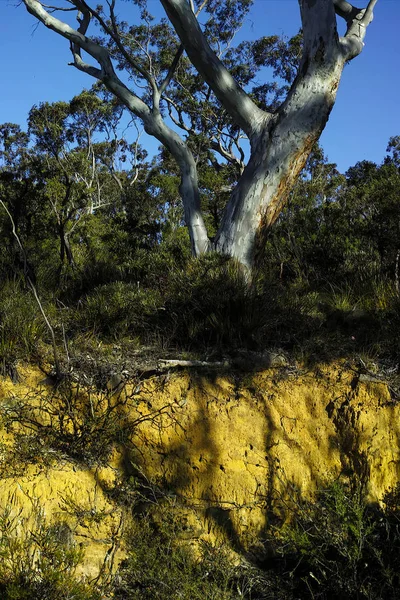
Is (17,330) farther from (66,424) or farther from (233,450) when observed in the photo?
(233,450)

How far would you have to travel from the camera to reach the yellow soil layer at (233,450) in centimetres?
395

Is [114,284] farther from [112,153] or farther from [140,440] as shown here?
[112,153]

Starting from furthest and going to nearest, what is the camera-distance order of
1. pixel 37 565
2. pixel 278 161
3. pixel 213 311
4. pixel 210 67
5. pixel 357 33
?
1. pixel 357 33
2. pixel 210 67
3. pixel 278 161
4. pixel 213 311
5. pixel 37 565

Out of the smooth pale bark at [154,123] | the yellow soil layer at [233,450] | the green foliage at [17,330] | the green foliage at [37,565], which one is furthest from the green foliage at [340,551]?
the smooth pale bark at [154,123]

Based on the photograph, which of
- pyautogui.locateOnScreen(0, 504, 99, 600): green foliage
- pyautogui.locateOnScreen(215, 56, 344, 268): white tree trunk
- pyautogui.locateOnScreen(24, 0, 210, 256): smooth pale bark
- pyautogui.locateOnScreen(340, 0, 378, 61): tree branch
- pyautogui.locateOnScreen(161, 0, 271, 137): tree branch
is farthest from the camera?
pyautogui.locateOnScreen(24, 0, 210, 256): smooth pale bark

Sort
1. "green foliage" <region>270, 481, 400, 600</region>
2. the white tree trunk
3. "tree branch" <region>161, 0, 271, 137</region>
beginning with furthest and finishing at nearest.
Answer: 1. "tree branch" <region>161, 0, 271, 137</region>
2. the white tree trunk
3. "green foliage" <region>270, 481, 400, 600</region>

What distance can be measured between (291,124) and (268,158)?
0.46m

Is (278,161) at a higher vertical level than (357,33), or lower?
lower

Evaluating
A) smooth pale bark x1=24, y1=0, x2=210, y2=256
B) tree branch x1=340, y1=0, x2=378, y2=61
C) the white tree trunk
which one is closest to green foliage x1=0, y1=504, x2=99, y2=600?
the white tree trunk

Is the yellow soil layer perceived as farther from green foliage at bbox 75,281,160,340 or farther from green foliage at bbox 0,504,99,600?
green foliage at bbox 75,281,160,340

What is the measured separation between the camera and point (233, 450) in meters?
4.43

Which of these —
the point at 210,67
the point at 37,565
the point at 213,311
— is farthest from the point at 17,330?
the point at 210,67

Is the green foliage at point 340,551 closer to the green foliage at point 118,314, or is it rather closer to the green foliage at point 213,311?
the green foliage at point 213,311

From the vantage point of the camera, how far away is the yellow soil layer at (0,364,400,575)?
395 cm
